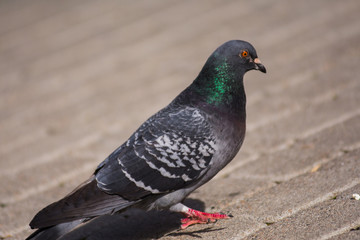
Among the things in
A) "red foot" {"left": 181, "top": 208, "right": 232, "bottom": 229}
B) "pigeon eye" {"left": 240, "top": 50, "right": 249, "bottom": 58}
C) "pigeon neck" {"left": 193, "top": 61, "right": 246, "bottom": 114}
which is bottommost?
"red foot" {"left": 181, "top": 208, "right": 232, "bottom": 229}

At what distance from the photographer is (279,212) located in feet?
12.5

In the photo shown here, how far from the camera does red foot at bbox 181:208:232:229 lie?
155 inches

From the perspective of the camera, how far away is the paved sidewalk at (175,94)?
406 centimetres

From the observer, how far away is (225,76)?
13.2ft

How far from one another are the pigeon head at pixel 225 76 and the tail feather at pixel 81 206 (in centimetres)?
111

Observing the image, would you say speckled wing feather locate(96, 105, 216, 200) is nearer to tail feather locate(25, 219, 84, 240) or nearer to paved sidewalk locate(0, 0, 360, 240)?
tail feather locate(25, 219, 84, 240)

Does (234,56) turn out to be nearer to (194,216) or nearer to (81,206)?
(194,216)

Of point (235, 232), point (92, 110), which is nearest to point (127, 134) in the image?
point (92, 110)

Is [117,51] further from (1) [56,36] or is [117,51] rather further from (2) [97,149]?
(2) [97,149]

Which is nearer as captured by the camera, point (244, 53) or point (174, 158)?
point (174, 158)

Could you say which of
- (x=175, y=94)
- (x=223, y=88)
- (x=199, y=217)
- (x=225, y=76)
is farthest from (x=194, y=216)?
(x=175, y=94)

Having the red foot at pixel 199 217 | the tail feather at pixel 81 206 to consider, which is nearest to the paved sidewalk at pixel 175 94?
the red foot at pixel 199 217

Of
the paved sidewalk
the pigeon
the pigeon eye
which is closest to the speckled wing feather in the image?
the pigeon

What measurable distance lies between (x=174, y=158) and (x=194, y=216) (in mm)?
549
